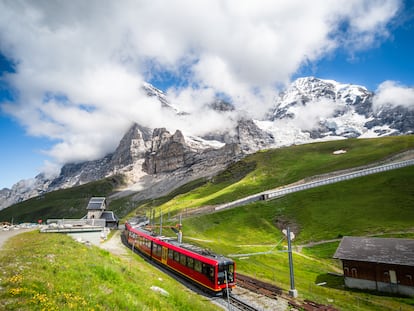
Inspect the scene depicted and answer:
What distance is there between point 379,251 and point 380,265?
2.80 metres

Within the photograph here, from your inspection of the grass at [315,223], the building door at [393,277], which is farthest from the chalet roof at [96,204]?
the building door at [393,277]

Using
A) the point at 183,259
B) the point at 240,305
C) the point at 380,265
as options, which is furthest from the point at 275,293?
the point at 380,265

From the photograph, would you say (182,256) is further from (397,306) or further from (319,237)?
(319,237)

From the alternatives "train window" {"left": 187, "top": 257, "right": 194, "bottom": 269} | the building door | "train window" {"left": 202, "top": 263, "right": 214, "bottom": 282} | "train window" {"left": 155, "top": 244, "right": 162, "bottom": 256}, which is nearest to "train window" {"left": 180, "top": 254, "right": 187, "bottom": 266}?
"train window" {"left": 187, "top": 257, "right": 194, "bottom": 269}

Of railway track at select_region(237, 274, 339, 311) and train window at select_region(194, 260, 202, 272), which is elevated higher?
train window at select_region(194, 260, 202, 272)

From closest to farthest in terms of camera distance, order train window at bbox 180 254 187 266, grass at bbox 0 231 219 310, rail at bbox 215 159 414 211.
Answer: grass at bbox 0 231 219 310 < train window at bbox 180 254 187 266 < rail at bbox 215 159 414 211

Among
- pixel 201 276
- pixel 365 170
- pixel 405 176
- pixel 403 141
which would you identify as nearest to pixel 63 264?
pixel 201 276

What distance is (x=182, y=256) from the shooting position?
30.7 meters

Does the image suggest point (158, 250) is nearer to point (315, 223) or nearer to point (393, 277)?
point (393, 277)

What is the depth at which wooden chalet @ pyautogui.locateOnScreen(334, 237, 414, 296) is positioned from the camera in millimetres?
38219

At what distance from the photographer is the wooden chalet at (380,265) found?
3822 centimetres

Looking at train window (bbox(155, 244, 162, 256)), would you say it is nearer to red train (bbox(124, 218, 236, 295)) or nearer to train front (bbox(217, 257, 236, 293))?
red train (bbox(124, 218, 236, 295))

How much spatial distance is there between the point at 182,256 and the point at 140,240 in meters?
20.0

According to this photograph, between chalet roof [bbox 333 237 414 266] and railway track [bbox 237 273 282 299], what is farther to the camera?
chalet roof [bbox 333 237 414 266]
